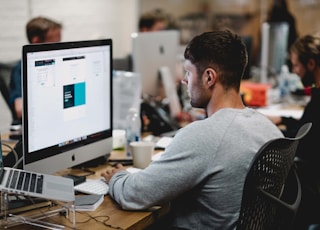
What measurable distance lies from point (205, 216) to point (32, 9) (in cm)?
335

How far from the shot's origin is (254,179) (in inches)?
62.0

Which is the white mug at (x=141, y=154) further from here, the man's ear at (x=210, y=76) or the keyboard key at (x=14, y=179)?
the keyboard key at (x=14, y=179)

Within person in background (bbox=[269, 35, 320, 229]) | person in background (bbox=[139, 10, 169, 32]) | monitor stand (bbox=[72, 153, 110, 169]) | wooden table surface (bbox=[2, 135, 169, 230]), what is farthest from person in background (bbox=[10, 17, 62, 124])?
wooden table surface (bbox=[2, 135, 169, 230])

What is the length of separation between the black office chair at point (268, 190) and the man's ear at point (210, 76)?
0.33 m

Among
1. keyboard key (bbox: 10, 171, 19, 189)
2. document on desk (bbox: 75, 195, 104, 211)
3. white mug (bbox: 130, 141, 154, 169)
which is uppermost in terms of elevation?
keyboard key (bbox: 10, 171, 19, 189)

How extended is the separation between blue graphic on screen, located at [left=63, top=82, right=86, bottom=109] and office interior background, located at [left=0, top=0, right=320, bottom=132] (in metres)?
1.65

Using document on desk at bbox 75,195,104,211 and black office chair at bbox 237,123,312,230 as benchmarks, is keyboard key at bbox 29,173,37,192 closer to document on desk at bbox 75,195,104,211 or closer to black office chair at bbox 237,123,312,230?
document on desk at bbox 75,195,104,211

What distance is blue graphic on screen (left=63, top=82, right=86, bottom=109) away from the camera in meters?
2.00

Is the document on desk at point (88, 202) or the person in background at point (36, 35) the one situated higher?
the person in background at point (36, 35)

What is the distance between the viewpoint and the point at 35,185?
5.34ft

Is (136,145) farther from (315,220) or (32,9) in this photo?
(32,9)

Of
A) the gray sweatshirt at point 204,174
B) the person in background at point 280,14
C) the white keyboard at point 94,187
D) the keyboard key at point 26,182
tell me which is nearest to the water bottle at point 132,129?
the white keyboard at point 94,187

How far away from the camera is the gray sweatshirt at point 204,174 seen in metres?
1.68

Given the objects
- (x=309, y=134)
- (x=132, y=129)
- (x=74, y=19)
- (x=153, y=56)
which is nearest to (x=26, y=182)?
(x=132, y=129)
